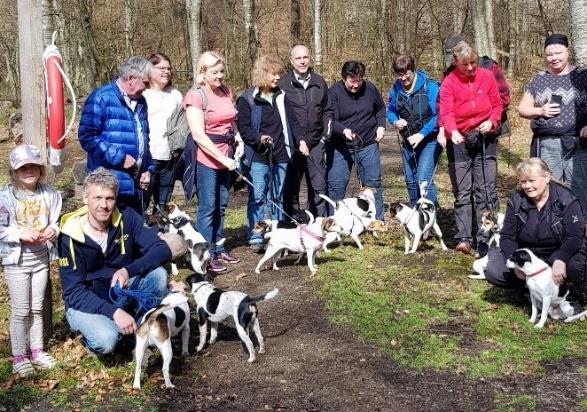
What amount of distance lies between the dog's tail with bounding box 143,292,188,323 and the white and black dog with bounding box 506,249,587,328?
262 cm

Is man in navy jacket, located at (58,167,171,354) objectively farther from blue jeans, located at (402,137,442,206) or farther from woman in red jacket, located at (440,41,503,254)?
blue jeans, located at (402,137,442,206)

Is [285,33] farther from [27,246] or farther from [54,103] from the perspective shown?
[27,246]

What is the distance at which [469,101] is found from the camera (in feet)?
22.8

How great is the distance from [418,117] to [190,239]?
120 inches

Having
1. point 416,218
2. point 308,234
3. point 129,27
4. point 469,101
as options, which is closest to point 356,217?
point 416,218

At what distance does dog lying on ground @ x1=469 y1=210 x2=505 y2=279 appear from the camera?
657 cm

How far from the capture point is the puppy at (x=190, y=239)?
6691 millimetres

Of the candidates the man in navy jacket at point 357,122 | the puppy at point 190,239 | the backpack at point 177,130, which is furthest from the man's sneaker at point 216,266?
the man in navy jacket at point 357,122

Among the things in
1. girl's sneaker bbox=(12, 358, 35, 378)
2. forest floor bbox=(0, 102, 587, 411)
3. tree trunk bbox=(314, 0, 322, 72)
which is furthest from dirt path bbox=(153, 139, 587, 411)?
tree trunk bbox=(314, 0, 322, 72)

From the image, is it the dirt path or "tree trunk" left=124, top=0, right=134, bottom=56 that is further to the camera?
"tree trunk" left=124, top=0, right=134, bottom=56

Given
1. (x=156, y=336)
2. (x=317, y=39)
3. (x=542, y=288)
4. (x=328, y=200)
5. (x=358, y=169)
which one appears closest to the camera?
(x=156, y=336)

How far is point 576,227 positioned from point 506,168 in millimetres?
8934

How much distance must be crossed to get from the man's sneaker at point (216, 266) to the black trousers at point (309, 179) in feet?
4.55

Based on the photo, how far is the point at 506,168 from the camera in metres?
13.9
